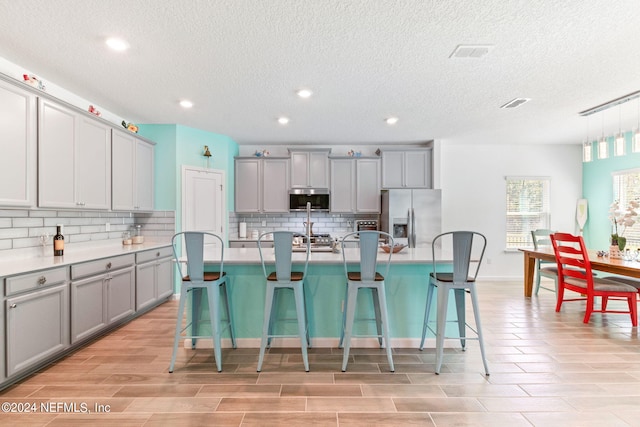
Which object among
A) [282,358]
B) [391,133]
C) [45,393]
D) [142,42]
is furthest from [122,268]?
[391,133]

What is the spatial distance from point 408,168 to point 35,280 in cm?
533

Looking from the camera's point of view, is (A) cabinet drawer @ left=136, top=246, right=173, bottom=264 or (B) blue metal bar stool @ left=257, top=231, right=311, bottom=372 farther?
(A) cabinet drawer @ left=136, top=246, right=173, bottom=264

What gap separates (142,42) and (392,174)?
4.43 m

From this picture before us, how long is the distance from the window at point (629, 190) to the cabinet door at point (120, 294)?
690cm

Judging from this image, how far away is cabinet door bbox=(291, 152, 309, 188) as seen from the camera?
20.1 feet

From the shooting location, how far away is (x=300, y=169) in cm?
616

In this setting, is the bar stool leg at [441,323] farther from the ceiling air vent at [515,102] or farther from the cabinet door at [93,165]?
the cabinet door at [93,165]

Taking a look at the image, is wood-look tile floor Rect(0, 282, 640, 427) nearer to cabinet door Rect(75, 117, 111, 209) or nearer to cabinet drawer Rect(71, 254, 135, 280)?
cabinet drawer Rect(71, 254, 135, 280)

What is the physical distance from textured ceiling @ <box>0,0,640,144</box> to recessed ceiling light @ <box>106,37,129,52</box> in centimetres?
6

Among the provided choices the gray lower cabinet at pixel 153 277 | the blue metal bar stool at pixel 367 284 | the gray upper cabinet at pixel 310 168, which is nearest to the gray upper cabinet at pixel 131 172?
the gray lower cabinet at pixel 153 277

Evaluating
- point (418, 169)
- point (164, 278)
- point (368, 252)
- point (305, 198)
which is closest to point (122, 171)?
point (164, 278)

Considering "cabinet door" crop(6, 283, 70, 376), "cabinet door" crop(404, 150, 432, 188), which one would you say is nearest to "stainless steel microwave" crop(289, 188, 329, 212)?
"cabinet door" crop(404, 150, 432, 188)

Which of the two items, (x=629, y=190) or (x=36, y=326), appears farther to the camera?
(x=629, y=190)

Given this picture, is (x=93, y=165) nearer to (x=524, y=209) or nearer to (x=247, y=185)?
(x=247, y=185)
